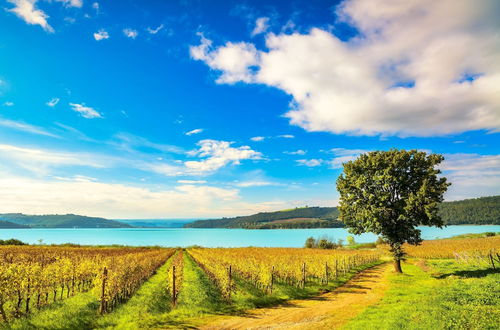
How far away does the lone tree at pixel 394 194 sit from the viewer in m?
29.5

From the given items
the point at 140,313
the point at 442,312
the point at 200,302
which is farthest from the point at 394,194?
the point at 140,313

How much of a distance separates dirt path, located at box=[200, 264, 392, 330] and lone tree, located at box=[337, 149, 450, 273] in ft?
32.3

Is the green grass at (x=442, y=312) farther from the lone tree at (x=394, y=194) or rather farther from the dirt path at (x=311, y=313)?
the lone tree at (x=394, y=194)

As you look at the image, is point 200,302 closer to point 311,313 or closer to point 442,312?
point 311,313

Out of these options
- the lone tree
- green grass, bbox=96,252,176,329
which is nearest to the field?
green grass, bbox=96,252,176,329

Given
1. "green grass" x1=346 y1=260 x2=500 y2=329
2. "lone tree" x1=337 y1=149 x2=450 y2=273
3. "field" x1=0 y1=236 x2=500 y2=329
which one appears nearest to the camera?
"green grass" x1=346 y1=260 x2=500 y2=329

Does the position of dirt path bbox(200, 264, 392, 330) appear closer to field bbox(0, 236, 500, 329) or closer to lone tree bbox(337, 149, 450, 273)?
field bbox(0, 236, 500, 329)

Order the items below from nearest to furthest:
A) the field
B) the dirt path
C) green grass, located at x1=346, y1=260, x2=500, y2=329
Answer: green grass, located at x1=346, y1=260, x2=500, y2=329 < the field < the dirt path

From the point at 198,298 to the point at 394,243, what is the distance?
24.9 metres

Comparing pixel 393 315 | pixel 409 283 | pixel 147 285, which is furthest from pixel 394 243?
pixel 147 285

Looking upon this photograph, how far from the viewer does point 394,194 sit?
105 feet

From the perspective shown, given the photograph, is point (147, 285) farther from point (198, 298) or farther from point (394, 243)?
point (394, 243)

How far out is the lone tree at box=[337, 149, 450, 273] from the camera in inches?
1161

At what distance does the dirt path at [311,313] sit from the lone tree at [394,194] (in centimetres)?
984
